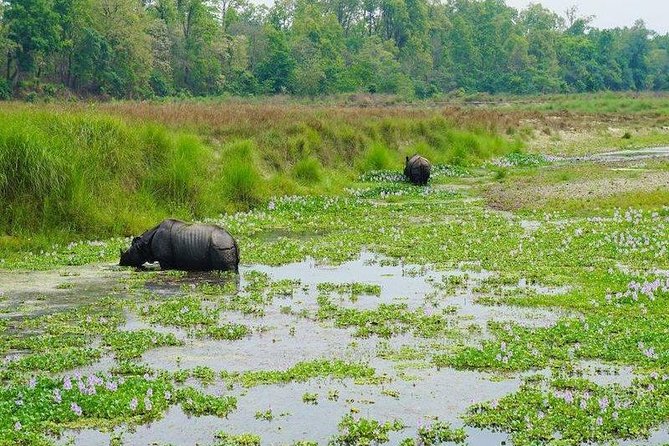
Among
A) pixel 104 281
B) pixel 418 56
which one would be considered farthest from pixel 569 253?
pixel 418 56

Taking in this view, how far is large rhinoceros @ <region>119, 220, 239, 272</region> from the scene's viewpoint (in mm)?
16047

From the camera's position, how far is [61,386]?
945 cm

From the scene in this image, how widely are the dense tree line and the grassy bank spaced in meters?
36.1

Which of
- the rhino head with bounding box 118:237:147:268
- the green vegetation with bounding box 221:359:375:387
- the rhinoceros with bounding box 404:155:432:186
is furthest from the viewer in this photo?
the rhinoceros with bounding box 404:155:432:186

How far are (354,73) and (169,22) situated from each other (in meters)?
21.8

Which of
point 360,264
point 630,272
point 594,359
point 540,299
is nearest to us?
point 594,359

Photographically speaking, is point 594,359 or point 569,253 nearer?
point 594,359

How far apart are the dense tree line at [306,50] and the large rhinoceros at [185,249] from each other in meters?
48.9

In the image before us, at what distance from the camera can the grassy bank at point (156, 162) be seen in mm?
18750

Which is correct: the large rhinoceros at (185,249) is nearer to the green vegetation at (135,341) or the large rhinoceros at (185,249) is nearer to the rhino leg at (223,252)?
the rhino leg at (223,252)

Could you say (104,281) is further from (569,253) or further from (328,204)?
(328,204)

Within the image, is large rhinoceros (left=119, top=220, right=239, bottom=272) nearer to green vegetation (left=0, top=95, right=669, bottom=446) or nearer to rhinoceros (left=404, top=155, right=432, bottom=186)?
green vegetation (left=0, top=95, right=669, bottom=446)

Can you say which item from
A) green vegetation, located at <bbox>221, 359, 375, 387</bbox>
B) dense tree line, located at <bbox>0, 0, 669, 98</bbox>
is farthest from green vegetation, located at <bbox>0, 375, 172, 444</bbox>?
dense tree line, located at <bbox>0, 0, 669, 98</bbox>

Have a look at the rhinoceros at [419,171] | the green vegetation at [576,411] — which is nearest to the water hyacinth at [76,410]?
the green vegetation at [576,411]
